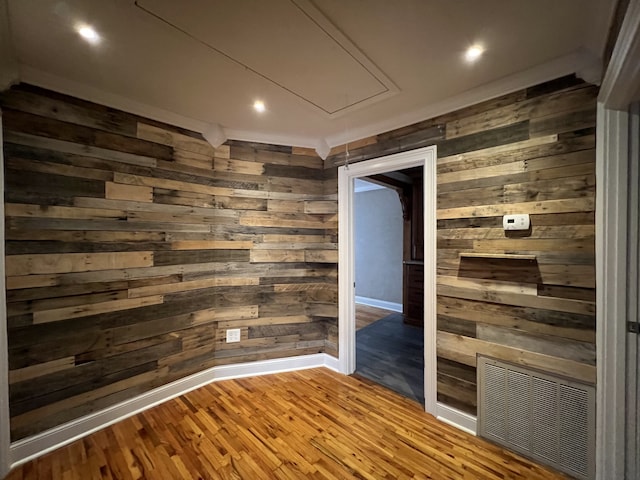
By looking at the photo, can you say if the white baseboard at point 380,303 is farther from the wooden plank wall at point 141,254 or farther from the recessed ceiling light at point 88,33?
the recessed ceiling light at point 88,33

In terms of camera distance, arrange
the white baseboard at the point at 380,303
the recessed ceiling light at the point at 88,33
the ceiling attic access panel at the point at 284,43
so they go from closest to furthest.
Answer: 1. the ceiling attic access panel at the point at 284,43
2. the recessed ceiling light at the point at 88,33
3. the white baseboard at the point at 380,303

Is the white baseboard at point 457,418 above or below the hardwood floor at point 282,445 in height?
above

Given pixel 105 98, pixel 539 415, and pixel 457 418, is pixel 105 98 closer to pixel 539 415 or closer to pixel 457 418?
pixel 457 418

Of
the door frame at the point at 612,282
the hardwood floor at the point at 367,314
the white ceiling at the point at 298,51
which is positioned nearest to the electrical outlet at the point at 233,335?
the white ceiling at the point at 298,51

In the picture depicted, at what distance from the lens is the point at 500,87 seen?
5.92 feet

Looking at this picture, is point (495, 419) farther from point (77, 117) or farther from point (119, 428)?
point (77, 117)

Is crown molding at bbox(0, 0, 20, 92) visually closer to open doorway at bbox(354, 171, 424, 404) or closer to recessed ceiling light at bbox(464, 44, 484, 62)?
recessed ceiling light at bbox(464, 44, 484, 62)

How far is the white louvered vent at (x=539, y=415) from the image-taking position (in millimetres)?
1557

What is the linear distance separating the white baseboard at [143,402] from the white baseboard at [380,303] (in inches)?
117

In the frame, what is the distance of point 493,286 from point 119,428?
9.81 ft

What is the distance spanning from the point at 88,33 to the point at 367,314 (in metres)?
5.18

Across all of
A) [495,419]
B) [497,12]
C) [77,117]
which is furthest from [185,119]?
[495,419]

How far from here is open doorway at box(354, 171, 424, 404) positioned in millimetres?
2998

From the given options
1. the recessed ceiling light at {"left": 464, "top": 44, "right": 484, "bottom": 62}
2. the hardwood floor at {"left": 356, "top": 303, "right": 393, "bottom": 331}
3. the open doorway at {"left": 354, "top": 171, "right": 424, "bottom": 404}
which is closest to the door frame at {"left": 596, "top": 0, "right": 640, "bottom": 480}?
the recessed ceiling light at {"left": 464, "top": 44, "right": 484, "bottom": 62}
